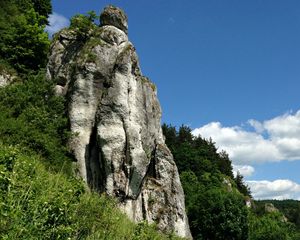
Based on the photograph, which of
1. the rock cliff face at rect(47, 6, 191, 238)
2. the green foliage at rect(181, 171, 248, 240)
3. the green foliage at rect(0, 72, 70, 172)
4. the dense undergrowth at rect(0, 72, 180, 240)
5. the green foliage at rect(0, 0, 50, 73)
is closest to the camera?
the dense undergrowth at rect(0, 72, 180, 240)

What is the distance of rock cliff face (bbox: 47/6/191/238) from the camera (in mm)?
23922

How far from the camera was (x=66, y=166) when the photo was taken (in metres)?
22.0

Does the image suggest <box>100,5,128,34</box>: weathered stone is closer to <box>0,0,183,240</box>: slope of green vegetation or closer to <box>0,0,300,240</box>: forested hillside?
<box>0,0,300,240</box>: forested hillside

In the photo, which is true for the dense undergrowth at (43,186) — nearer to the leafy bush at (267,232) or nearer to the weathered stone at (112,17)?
the weathered stone at (112,17)

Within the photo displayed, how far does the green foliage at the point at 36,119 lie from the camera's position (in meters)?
20.2

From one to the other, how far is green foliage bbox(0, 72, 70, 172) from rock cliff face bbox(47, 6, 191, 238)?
1.00 meters

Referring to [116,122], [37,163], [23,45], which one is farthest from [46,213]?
[23,45]

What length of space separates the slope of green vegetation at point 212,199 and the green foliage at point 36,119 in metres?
27.7

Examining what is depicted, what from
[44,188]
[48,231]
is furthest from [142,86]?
[48,231]

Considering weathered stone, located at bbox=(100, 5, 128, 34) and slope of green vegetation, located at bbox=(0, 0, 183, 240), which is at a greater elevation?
weathered stone, located at bbox=(100, 5, 128, 34)

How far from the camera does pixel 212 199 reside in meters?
48.4

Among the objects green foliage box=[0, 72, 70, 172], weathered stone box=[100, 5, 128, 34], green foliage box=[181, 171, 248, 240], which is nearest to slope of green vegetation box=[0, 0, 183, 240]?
green foliage box=[0, 72, 70, 172]

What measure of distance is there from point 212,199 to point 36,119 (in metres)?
30.8

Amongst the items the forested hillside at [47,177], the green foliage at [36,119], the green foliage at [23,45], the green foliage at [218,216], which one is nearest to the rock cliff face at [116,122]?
the green foliage at [36,119]
